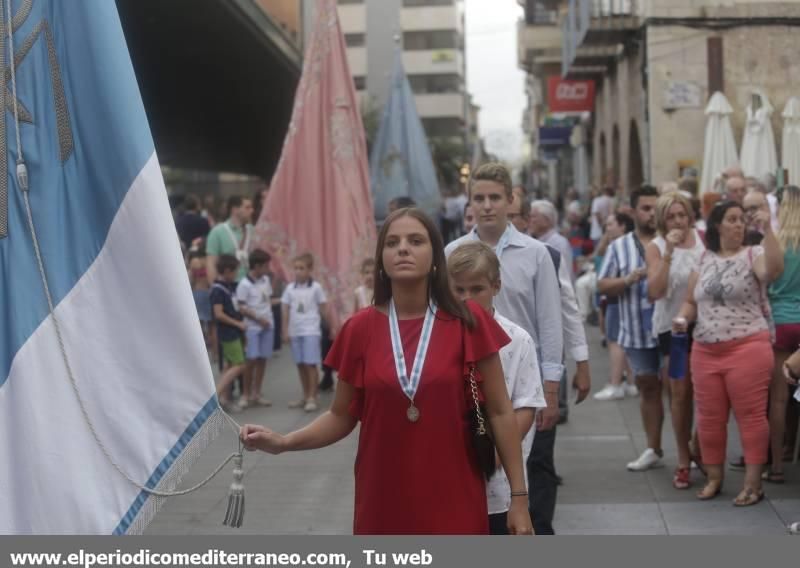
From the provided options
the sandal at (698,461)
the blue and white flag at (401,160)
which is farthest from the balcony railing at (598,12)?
the sandal at (698,461)

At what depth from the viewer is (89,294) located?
3385mm

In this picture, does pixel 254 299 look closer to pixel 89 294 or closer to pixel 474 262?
pixel 474 262

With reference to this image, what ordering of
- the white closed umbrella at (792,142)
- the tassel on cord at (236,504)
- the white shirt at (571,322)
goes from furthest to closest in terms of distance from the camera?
1. the white closed umbrella at (792,142)
2. the white shirt at (571,322)
3. the tassel on cord at (236,504)

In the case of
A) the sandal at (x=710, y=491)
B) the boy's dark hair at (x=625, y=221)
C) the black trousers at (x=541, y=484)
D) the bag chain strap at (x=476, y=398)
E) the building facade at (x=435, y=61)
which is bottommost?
the sandal at (x=710, y=491)

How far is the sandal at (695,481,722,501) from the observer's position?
24.2 feet

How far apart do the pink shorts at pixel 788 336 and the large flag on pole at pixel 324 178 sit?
4.08 metres

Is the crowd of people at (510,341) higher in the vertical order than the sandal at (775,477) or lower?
higher

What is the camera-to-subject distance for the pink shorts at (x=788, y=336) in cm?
758

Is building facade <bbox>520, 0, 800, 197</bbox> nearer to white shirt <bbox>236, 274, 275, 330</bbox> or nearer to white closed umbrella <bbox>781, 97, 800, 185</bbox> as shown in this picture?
white closed umbrella <bbox>781, 97, 800, 185</bbox>

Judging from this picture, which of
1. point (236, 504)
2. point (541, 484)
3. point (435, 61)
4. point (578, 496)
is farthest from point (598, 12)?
point (435, 61)

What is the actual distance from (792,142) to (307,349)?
23.4 feet

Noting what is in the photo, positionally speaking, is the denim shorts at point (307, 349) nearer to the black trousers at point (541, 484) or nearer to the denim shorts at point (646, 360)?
the denim shorts at point (646, 360)

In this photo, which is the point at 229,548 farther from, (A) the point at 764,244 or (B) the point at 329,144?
(B) the point at 329,144

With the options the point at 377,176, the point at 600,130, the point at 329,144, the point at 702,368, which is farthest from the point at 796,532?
the point at 600,130
